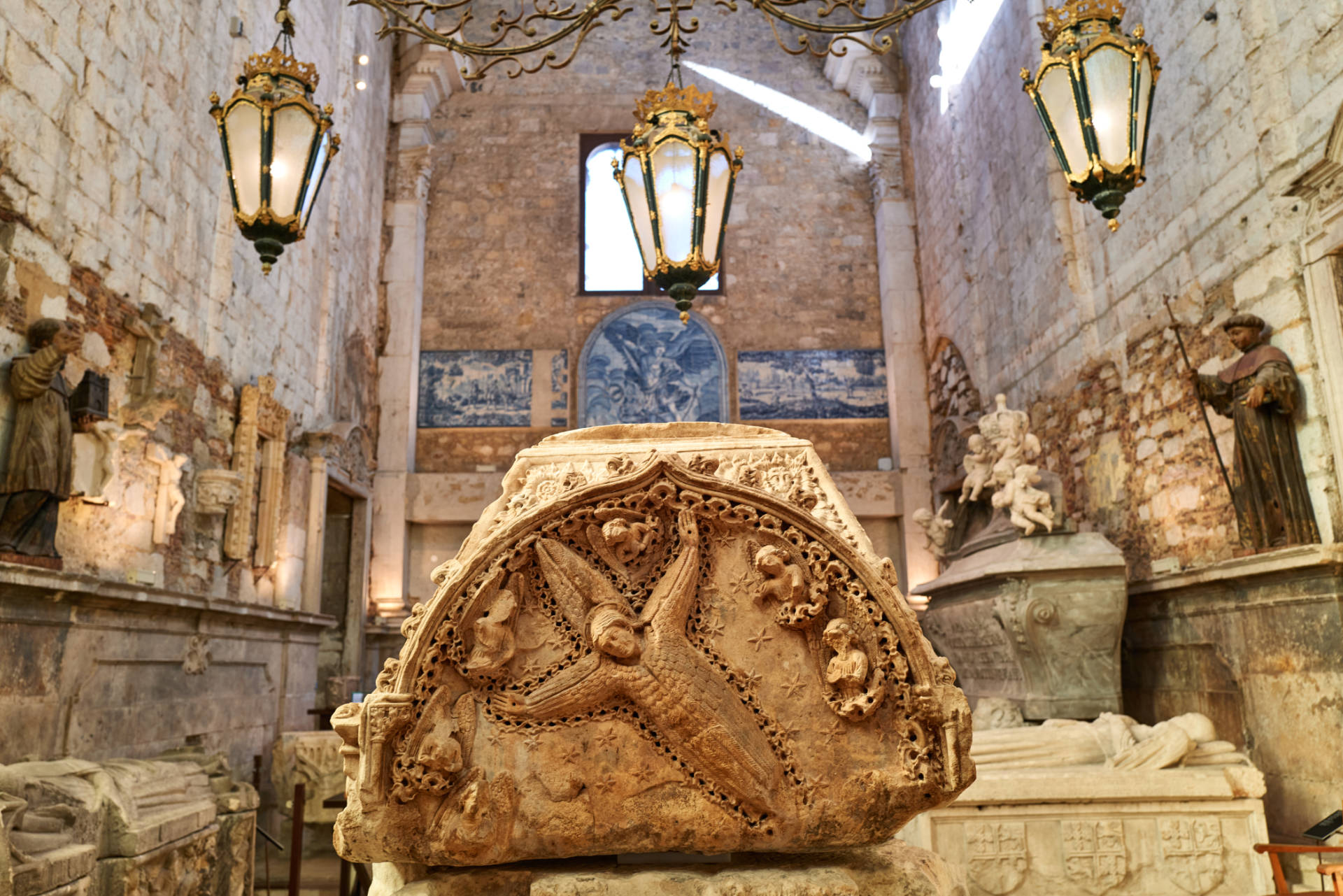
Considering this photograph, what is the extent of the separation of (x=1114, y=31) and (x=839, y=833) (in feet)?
9.01

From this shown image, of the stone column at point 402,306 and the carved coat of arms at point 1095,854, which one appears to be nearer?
the carved coat of arms at point 1095,854

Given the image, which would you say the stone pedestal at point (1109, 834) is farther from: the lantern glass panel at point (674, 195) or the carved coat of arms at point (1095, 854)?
the lantern glass panel at point (674, 195)

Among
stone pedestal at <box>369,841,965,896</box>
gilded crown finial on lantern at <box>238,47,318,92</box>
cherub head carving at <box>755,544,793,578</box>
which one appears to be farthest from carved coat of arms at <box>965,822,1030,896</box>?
gilded crown finial on lantern at <box>238,47,318,92</box>

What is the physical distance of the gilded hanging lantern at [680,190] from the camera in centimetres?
354

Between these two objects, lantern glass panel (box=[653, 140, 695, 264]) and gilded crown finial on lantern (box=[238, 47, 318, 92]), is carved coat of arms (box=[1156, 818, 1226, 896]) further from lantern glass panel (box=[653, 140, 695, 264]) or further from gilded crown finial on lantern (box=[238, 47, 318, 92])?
gilded crown finial on lantern (box=[238, 47, 318, 92])

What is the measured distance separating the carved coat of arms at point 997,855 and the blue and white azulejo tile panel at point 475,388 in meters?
8.50

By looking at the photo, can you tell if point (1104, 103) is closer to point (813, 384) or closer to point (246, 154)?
point (246, 154)

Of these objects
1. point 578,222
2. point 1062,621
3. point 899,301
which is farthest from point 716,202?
point 578,222

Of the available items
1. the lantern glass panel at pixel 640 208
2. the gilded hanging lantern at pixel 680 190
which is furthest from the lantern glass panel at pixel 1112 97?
the lantern glass panel at pixel 640 208

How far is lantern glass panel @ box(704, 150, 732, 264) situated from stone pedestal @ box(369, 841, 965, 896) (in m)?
2.30

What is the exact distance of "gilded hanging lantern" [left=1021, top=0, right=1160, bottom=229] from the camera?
305cm

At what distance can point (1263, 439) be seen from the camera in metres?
4.94

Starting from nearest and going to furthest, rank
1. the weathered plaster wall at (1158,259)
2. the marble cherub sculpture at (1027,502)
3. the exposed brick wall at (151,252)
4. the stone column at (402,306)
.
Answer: the exposed brick wall at (151,252) → the weathered plaster wall at (1158,259) → the marble cherub sculpture at (1027,502) → the stone column at (402,306)

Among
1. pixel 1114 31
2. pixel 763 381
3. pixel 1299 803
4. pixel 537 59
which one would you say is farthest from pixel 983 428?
pixel 537 59
